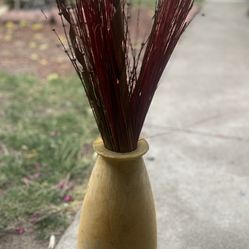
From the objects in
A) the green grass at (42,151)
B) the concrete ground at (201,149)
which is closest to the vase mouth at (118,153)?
the concrete ground at (201,149)

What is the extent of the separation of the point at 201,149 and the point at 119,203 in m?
1.60

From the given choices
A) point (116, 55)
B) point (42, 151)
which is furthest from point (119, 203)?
point (42, 151)

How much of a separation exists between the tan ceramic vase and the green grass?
0.70 meters

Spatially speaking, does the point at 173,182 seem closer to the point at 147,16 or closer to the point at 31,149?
the point at 31,149

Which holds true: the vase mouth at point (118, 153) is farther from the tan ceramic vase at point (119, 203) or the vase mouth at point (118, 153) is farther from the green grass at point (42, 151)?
the green grass at point (42, 151)

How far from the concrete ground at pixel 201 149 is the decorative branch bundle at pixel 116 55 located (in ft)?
0.72

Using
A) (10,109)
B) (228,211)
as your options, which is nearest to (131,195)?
(228,211)

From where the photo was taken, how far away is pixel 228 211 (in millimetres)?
2775

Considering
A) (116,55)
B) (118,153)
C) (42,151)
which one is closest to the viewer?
(116,55)

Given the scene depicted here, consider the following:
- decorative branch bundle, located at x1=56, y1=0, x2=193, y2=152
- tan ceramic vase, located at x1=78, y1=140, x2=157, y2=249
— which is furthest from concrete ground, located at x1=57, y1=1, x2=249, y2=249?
tan ceramic vase, located at x1=78, y1=140, x2=157, y2=249

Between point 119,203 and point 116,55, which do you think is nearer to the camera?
point 116,55

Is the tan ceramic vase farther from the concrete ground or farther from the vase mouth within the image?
the concrete ground

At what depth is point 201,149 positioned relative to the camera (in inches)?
136

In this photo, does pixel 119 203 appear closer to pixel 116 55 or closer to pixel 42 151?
pixel 116 55
